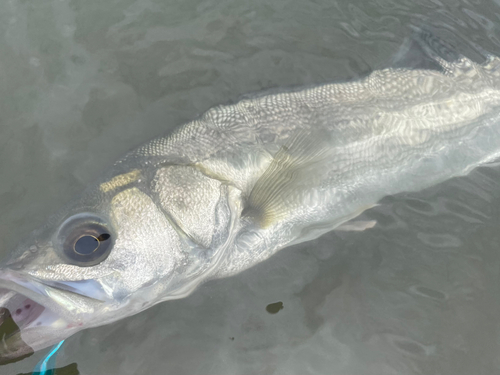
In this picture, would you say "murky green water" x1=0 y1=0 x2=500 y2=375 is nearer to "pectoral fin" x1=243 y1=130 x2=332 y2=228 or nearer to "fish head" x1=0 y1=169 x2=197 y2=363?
"pectoral fin" x1=243 y1=130 x2=332 y2=228

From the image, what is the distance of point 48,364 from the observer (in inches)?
104

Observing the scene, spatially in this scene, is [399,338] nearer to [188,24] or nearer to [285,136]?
[285,136]

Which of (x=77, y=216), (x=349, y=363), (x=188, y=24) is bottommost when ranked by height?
(x=349, y=363)

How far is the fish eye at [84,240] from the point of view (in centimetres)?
209

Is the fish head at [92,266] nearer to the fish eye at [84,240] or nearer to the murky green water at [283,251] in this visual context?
the fish eye at [84,240]

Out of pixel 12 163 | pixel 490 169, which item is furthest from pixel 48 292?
pixel 490 169

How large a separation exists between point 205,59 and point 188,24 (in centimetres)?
48

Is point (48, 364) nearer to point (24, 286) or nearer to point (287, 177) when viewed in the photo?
point (24, 286)

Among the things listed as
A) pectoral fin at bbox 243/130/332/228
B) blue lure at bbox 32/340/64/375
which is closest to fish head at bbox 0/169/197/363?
blue lure at bbox 32/340/64/375

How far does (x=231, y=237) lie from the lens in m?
2.64

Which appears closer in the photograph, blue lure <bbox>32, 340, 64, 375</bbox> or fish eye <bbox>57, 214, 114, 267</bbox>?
fish eye <bbox>57, 214, 114, 267</bbox>

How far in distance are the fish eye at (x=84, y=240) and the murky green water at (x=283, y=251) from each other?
2.96 ft

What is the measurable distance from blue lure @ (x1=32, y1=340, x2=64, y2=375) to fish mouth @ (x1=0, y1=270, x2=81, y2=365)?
2.01ft

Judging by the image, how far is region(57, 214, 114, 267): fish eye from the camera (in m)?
2.09
